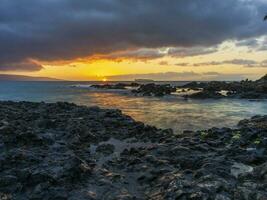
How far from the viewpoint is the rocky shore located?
1302 centimetres

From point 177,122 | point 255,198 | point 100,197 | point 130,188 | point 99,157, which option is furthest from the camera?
point 177,122

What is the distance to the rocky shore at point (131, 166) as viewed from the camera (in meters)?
13.0

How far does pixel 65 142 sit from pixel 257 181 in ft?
38.5

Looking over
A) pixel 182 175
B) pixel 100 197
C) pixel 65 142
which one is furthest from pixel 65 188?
pixel 65 142

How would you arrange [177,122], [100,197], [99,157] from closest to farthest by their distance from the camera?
[100,197] < [99,157] < [177,122]

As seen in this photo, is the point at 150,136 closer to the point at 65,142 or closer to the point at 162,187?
the point at 65,142

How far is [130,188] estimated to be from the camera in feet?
46.3

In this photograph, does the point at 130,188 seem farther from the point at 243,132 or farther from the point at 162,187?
the point at 243,132

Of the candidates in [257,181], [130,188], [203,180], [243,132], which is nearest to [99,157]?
[130,188]

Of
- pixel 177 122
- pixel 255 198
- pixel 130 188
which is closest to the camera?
pixel 255 198

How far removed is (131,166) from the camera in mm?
16891

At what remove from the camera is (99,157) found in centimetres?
1911

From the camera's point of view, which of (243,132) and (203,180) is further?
(243,132)

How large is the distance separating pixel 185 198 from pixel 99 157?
25.3 ft
